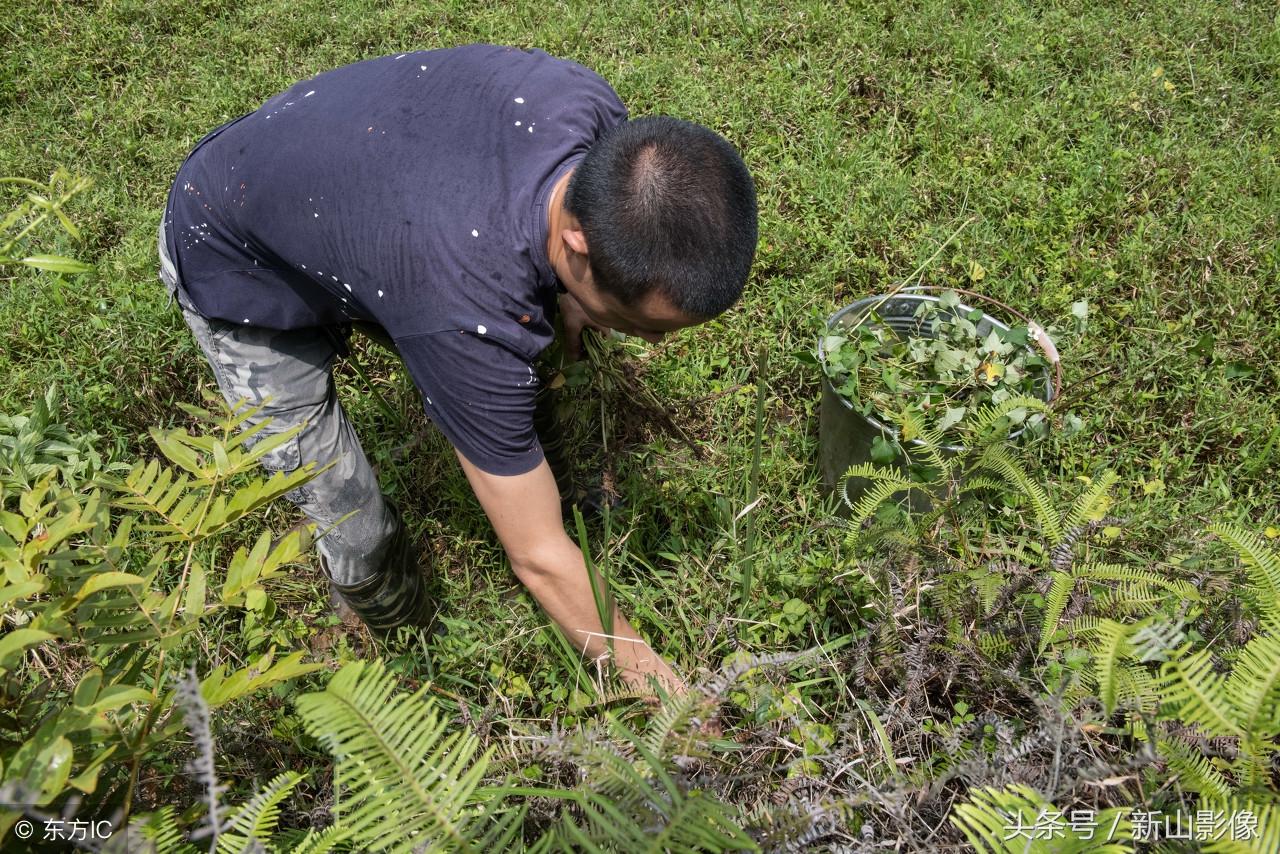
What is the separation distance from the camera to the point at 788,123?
386 centimetres

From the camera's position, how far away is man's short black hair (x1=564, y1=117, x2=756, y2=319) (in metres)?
1.65

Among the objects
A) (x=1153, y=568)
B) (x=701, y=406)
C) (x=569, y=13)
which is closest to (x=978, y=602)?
(x=1153, y=568)

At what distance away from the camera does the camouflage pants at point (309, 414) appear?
2.16 meters

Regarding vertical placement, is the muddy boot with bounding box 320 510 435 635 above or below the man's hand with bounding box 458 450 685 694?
below

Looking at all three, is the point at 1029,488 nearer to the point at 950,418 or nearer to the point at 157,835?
the point at 950,418

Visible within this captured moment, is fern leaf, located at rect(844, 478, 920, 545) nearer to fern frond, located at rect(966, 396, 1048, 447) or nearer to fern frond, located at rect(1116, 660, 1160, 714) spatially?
fern frond, located at rect(966, 396, 1048, 447)

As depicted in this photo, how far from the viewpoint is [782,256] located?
3.36 m

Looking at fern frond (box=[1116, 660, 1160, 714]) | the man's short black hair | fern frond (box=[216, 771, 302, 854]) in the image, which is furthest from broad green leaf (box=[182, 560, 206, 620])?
fern frond (box=[1116, 660, 1160, 714])

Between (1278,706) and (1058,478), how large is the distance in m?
1.53

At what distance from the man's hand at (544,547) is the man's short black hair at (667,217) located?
0.42m

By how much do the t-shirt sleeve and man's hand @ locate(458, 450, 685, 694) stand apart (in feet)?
0.12

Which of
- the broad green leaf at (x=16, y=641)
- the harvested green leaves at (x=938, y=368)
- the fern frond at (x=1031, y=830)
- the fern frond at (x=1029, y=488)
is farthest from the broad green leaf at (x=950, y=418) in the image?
the broad green leaf at (x=16, y=641)

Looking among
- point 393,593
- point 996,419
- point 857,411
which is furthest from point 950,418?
point 393,593

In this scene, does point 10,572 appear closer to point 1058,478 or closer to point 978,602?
point 978,602
